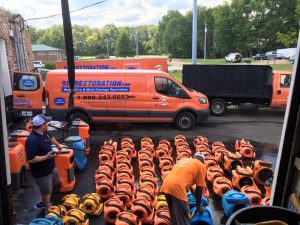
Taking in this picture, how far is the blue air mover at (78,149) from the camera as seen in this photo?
823cm

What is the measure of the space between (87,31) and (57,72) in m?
108

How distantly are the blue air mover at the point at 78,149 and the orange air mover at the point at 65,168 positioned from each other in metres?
1.07

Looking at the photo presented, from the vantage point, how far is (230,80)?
15.2 metres

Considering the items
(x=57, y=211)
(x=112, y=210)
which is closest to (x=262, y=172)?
(x=112, y=210)

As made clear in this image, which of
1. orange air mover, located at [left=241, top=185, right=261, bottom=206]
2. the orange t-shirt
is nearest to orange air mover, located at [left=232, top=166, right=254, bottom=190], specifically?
orange air mover, located at [left=241, top=185, right=261, bottom=206]

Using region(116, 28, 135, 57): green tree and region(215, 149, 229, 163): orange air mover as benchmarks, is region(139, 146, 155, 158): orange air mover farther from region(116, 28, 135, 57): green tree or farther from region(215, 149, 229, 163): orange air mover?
region(116, 28, 135, 57): green tree

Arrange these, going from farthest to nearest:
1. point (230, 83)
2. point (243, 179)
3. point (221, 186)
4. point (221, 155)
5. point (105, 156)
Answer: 1. point (230, 83)
2. point (221, 155)
3. point (105, 156)
4. point (243, 179)
5. point (221, 186)

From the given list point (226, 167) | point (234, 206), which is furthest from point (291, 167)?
point (226, 167)

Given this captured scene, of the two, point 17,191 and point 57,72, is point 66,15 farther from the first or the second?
point 57,72

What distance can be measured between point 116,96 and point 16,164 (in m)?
5.83

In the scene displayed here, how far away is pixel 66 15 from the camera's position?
5281 mm

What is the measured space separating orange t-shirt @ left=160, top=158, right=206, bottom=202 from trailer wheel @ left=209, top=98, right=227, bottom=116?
423 inches

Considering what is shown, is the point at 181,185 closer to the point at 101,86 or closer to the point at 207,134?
the point at 207,134

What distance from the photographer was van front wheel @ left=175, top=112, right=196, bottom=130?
12.5 metres
